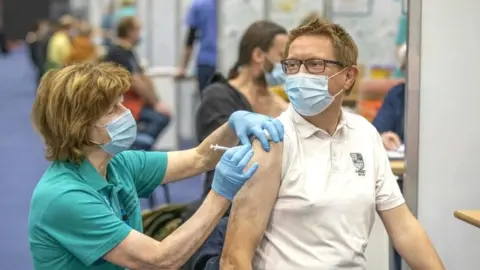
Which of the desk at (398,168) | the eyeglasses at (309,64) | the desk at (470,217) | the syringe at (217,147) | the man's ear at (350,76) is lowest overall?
the desk at (470,217)

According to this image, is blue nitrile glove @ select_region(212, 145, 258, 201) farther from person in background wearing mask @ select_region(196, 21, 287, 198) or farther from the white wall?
person in background wearing mask @ select_region(196, 21, 287, 198)

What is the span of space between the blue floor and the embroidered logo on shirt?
9.28ft

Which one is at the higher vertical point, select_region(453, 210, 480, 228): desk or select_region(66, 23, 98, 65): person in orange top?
select_region(66, 23, 98, 65): person in orange top

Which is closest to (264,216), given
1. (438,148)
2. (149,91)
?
(438,148)

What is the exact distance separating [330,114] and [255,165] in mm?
332

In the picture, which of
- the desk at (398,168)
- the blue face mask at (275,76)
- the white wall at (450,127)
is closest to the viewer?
the white wall at (450,127)

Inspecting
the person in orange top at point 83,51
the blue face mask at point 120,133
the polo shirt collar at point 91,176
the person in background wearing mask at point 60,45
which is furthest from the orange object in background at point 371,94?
the person in background wearing mask at point 60,45

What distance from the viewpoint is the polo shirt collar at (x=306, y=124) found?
2.30 metres

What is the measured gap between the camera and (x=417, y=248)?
2.34 meters

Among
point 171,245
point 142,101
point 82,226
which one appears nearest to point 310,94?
point 171,245

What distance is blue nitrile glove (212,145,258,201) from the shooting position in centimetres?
212

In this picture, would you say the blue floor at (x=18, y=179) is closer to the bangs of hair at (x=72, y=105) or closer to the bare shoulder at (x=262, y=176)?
the bangs of hair at (x=72, y=105)

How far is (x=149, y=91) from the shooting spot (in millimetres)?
6094

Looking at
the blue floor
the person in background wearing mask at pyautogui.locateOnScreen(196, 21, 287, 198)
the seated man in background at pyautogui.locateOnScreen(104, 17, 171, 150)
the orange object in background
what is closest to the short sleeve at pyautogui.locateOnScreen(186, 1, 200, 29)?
the seated man in background at pyautogui.locateOnScreen(104, 17, 171, 150)
